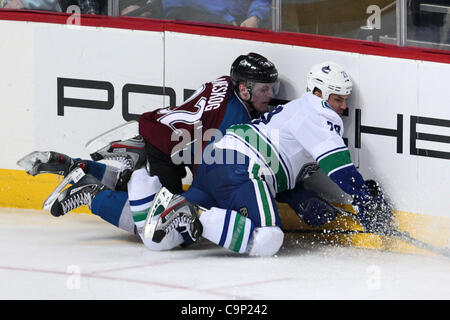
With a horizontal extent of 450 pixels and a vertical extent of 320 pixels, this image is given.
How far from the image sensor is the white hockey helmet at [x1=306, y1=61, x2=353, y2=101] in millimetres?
4266

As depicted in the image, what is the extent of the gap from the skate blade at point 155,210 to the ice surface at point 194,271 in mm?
105

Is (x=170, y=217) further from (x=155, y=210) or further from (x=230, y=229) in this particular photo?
(x=230, y=229)

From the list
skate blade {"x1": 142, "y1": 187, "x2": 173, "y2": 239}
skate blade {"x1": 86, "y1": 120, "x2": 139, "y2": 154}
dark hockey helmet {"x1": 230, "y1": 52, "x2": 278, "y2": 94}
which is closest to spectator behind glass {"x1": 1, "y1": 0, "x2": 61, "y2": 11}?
skate blade {"x1": 86, "y1": 120, "x2": 139, "y2": 154}

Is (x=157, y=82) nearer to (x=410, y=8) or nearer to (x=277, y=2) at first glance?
(x=277, y=2)

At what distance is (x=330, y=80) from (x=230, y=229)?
0.80 m

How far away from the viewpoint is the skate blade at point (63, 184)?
450 cm

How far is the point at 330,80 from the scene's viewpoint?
4262 millimetres

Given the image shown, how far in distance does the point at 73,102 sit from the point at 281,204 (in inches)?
47.4

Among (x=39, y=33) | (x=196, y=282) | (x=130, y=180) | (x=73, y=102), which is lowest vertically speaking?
(x=196, y=282)

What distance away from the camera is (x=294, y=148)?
13.9 feet

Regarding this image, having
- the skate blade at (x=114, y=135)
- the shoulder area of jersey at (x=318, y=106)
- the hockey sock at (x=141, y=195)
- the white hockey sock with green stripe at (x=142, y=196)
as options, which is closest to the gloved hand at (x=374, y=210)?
the shoulder area of jersey at (x=318, y=106)

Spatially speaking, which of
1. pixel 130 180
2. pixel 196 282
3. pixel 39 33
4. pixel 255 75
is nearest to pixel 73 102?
pixel 39 33

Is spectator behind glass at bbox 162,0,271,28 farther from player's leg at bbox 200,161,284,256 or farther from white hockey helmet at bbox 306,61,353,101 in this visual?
player's leg at bbox 200,161,284,256

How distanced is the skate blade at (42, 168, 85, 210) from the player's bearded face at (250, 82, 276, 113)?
34.4 inches
